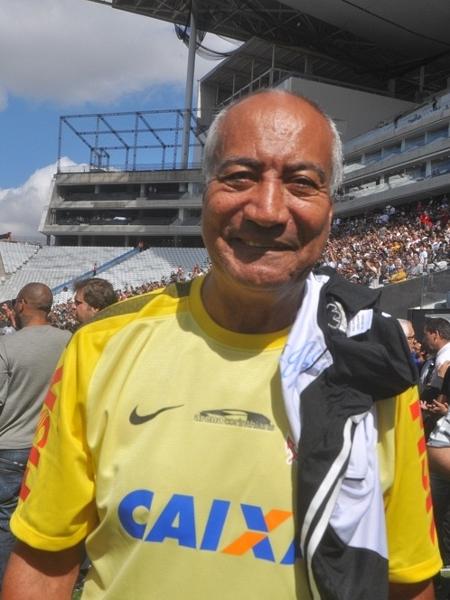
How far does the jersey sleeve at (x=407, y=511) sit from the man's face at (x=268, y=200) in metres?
0.40

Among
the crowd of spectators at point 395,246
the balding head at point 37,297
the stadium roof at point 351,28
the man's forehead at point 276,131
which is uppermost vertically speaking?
the stadium roof at point 351,28

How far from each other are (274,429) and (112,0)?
49.7 metres

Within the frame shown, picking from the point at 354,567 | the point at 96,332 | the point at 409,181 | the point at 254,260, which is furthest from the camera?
the point at 409,181

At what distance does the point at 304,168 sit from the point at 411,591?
0.95 metres

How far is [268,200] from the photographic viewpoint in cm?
128

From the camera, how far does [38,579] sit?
1.32 meters

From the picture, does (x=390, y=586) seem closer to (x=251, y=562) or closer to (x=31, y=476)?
(x=251, y=562)

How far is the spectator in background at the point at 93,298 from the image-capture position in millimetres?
4488

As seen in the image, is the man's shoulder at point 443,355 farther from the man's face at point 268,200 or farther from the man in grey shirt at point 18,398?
the man's face at point 268,200

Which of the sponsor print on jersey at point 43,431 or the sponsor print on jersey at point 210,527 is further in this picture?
the sponsor print on jersey at point 43,431

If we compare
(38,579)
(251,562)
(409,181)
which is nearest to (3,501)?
(38,579)

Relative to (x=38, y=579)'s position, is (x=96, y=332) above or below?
above

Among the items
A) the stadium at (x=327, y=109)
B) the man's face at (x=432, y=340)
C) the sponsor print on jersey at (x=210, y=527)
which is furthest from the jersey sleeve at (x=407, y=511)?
the stadium at (x=327, y=109)

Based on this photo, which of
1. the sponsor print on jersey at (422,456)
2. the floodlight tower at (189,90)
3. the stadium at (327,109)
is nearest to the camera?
the sponsor print on jersey at (422,456)
